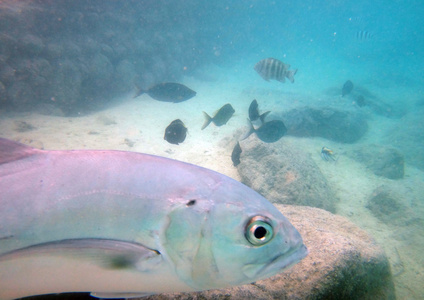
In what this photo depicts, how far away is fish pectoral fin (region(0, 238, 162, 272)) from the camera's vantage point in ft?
2.91

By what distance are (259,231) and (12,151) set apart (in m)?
1.37

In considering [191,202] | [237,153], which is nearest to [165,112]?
[237,153]

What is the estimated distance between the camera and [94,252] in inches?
35.2

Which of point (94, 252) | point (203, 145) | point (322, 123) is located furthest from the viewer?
point (322, 123)

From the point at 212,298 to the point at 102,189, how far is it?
118 centimetres

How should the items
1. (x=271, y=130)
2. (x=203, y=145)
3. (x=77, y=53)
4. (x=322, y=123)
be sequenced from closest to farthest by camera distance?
(x=271, y=130) → (x=203, y=145) → (x=322, y=123) → (x=77, y=53)

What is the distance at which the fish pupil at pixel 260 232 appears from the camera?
3.32ft

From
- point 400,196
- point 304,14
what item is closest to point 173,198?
point 400,196

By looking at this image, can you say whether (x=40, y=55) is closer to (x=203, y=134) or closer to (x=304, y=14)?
(x=203, y=134)

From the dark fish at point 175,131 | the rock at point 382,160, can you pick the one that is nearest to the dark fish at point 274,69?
the dark fish at point 175,131

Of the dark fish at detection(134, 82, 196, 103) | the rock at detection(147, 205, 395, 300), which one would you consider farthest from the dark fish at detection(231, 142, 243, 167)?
the rock at detection(147, 205, 395, 300)

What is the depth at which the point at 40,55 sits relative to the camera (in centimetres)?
1060

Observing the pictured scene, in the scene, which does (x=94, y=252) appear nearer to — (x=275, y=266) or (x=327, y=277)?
(x=275, y=266)

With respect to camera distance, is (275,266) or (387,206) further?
(387,206)
